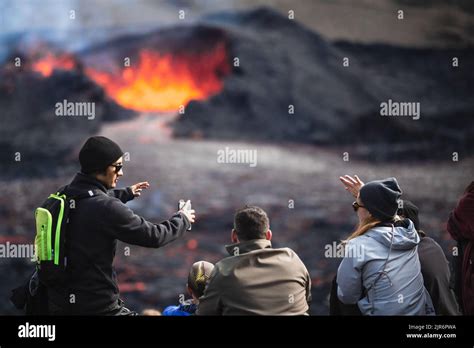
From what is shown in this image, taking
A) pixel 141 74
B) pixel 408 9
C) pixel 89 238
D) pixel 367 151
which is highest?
pixel 408 9

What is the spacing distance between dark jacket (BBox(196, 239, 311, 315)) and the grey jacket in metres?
0.29

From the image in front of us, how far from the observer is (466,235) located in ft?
14.0

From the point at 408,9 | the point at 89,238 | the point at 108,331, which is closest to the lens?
the point at 89,238

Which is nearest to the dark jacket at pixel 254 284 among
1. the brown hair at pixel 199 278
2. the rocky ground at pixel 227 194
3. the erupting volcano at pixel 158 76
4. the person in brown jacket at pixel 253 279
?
the person in brown jacket at pixel 253 279

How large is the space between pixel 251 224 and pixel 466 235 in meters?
1.45

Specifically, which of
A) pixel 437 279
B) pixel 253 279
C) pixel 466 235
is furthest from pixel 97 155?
pixel 466 235

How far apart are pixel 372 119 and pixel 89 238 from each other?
4602mm

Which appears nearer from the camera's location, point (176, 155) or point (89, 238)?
point (89, 238)

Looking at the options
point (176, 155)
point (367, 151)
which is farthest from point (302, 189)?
point (176, 155)

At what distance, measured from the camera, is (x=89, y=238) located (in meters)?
3.68

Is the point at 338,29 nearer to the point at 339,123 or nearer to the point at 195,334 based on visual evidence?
the point at 339,123

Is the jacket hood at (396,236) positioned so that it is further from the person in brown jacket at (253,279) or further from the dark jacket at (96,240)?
the dark jacket at (96,240)

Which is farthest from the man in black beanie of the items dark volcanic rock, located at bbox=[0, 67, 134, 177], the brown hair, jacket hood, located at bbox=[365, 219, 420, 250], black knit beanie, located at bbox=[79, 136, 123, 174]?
dark volcanic rock, located at bbox=[0, 67, 134, 177]

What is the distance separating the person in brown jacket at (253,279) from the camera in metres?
3.58
